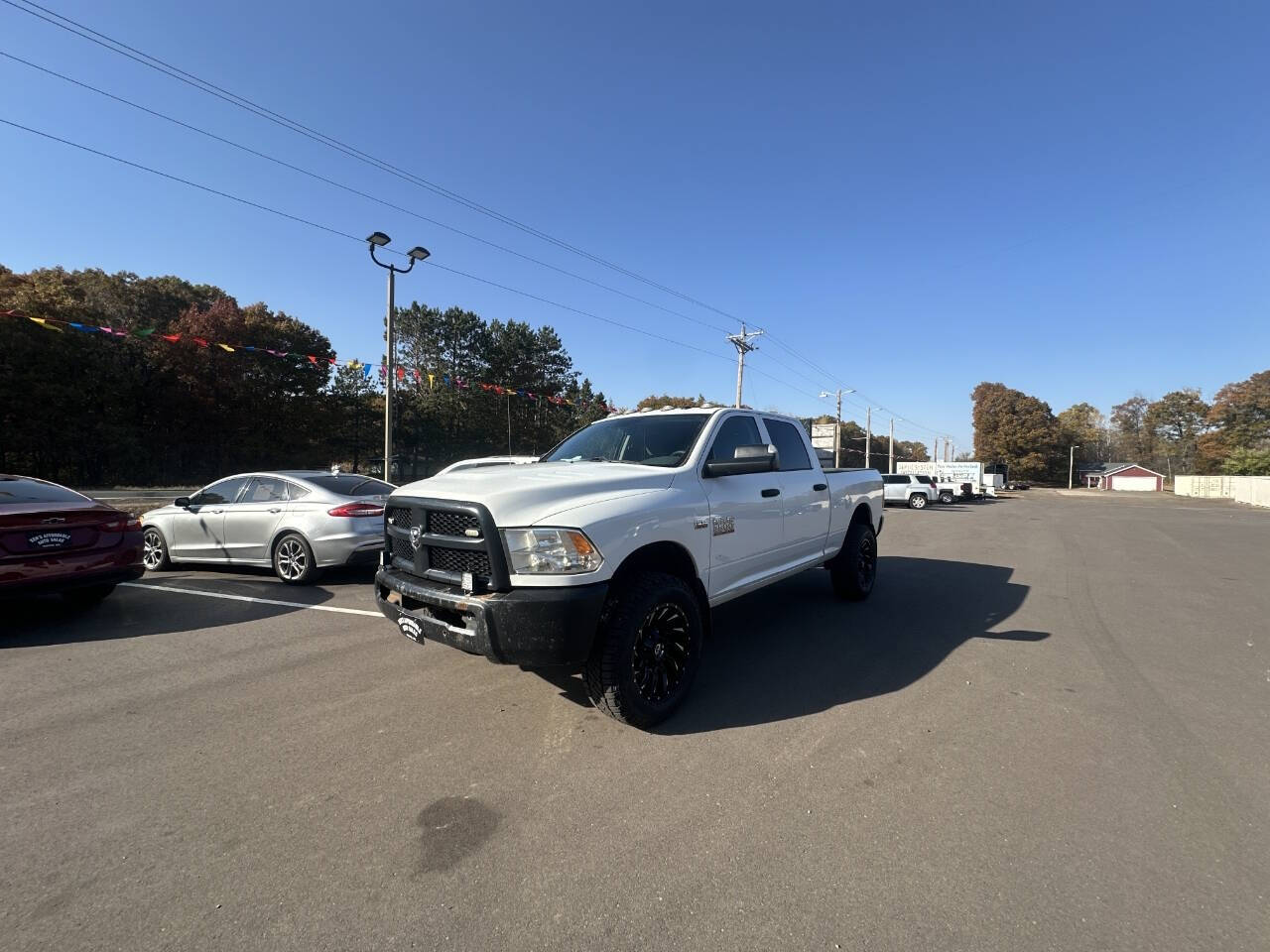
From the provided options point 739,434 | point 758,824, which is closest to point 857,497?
point 739,434

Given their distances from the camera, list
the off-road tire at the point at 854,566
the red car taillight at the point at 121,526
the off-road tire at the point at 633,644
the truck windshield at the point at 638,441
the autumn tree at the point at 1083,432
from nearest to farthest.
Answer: the off-road tire at the point at 633,644
the truck windshield at the point at 638,441
the red car taillight at the point at 121,526
the off-road tire at the point at 854,566
the autumn tree at the point at 1083,432

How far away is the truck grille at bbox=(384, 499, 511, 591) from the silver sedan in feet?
11.9

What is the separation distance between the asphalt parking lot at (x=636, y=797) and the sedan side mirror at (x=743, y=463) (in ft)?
4.74

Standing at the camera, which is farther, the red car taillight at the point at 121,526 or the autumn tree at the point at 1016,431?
the autumn tree at the point at 1016,431

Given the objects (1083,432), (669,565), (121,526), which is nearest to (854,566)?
(669,565)

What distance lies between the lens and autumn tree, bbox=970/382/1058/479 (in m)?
79.8

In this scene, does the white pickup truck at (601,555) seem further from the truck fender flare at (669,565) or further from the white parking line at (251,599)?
the white parking line at (251,599)

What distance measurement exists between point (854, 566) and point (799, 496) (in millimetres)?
1704

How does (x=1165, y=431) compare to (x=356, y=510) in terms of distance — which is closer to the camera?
(x=356, y=510)

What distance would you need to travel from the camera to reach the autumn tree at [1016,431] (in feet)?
262

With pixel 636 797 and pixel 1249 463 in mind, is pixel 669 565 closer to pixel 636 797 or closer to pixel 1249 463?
pixel 636 797

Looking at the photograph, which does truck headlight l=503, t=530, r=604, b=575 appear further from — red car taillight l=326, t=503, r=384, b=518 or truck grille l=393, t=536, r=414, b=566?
red car taillight l=326, t=503, r=384, b=518

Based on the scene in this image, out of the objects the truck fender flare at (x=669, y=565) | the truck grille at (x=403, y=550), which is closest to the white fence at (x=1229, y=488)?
the truck fender flare at (x=669, y=565)

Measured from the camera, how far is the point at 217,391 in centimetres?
3516
